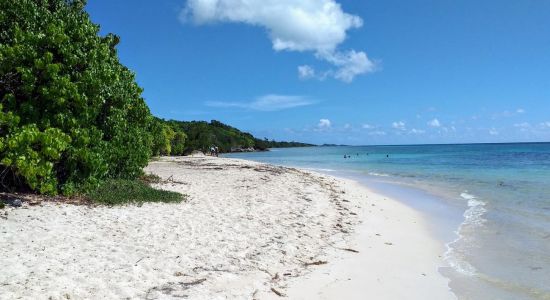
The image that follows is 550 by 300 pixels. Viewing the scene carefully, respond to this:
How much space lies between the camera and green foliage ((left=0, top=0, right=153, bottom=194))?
336 inches

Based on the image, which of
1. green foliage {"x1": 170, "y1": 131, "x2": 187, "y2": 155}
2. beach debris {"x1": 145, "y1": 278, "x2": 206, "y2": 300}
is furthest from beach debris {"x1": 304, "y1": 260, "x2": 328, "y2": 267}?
green foliage {"x1": 170, "y1": 131, "x2": 187, "y2": 155}

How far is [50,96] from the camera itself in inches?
381

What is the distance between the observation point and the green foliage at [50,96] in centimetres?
852

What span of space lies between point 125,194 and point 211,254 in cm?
523

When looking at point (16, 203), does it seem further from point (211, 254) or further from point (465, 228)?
point (465, 228)

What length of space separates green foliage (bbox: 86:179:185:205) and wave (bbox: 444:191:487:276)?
7538 millimetres

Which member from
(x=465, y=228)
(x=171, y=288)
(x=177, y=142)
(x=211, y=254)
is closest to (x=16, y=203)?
(x=211, y=254)

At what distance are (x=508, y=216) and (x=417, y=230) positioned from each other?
13.8 feet

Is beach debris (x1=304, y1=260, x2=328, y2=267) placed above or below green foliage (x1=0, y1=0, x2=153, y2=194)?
below

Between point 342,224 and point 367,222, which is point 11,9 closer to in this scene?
point 342,224

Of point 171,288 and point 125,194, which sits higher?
point 125,194

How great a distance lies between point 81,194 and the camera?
11266 mm

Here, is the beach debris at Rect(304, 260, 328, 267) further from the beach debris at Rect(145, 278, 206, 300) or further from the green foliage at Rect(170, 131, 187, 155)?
the green foliage at Rect(170, 131, 187, 155)

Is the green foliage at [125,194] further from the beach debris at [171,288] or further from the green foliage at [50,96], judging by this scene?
the beach debris at [171,288]
